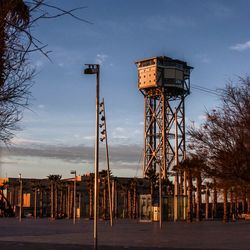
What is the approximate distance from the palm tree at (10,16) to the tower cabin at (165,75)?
4673 inches

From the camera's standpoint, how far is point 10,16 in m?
6.41

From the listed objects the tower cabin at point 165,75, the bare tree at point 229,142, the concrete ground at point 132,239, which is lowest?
the concrete ground at point 132,239

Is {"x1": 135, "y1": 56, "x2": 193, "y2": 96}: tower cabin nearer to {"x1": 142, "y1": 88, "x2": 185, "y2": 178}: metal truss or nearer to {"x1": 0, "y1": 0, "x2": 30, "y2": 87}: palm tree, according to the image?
{"x1": 142, "y1": 88, "x2": 185, "y2": 178}: metal truss

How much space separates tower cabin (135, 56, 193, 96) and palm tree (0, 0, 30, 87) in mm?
118699

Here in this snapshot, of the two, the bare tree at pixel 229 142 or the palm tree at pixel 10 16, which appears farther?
the bare tree at pixel 229 142

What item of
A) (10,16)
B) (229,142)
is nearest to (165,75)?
(229,142)

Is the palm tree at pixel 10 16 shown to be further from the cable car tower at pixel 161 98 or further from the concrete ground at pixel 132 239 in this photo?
the cable car tower at pixel 161 98

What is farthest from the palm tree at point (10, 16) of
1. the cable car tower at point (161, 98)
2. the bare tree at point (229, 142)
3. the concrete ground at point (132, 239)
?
A: the cable car tower at point (161, 98)

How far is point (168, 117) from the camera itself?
431ft

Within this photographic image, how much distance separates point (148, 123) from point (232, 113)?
116339mm

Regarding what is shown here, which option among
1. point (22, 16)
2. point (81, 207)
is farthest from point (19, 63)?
point (81, 207)

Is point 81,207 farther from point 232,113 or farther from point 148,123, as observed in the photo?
point 232,113

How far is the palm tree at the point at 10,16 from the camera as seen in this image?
6164mm

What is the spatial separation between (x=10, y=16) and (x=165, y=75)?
399ft
